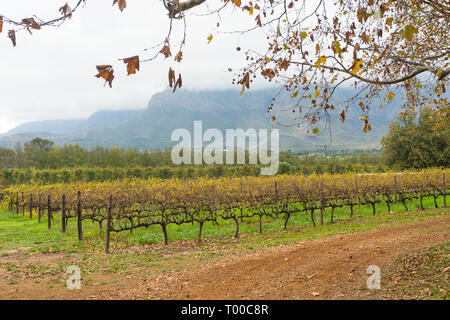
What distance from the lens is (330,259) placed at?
693cm

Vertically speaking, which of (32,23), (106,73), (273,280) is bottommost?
(273,280)

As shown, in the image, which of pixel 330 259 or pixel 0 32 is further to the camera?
pixel 330 259

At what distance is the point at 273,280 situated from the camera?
578cm

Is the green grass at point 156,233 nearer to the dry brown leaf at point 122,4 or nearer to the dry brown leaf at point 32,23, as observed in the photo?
the dry brown leaf at point 32,23

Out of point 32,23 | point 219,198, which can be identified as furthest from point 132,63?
point 219,198

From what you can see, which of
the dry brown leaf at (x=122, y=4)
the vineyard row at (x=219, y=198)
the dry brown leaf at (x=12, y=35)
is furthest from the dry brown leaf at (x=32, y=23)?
the vineyard row at (x=219, y=198)

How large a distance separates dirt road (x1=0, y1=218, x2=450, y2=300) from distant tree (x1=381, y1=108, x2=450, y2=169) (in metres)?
30.2

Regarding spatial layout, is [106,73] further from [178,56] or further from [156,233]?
[156,233]

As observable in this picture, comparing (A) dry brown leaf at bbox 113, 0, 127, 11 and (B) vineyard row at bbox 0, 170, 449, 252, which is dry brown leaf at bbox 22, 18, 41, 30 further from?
(B) vineyard row at bbox 0, 170, 449, 252

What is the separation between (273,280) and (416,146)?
34.7 meters
